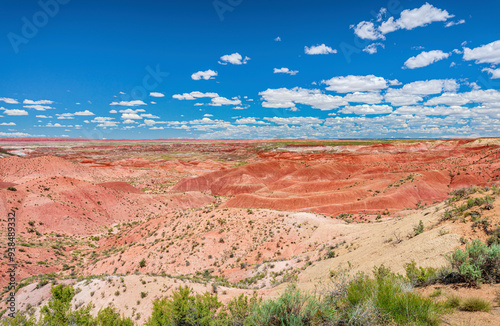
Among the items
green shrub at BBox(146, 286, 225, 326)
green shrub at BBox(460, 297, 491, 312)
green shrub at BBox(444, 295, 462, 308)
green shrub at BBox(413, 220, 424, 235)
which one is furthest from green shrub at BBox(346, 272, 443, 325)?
green shrub at BBox(413, 220, 424, 235)

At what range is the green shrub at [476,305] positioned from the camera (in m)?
4.90

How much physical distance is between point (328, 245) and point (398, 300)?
1385 centimetres

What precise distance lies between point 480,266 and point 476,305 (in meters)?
1.96

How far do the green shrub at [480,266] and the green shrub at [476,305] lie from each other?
44.4 inches

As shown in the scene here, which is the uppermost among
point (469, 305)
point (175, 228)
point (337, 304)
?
point (469, 305)

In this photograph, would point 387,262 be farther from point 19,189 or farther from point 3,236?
point 19,189

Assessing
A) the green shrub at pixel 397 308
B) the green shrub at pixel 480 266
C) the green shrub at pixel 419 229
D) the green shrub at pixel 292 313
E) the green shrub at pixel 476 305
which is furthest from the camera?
the green shrub at pixel 419 229

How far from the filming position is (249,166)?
70375 millimetres

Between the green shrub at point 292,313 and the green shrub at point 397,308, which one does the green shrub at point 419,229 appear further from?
the green shrub at point 292,313

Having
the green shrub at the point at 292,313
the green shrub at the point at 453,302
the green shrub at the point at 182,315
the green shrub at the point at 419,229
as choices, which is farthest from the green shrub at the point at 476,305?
the green shrub at the point at 419,229

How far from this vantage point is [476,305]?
16.2 feet

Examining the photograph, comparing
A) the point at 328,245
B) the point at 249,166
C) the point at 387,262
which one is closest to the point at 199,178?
the point at 249,166

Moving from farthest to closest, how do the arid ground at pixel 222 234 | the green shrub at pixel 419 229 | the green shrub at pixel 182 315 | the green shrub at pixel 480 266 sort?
the green shrub at pixel 419 229 → the arid ground at pixel 222 234 → the green shrub at pixel 182 315 → the green shrub at pixel 480 266

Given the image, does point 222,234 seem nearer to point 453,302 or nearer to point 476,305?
point 453,302
